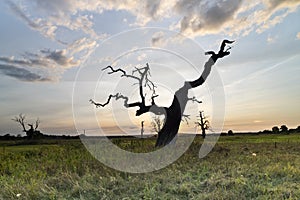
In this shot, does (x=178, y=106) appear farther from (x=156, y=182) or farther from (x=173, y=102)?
(x=156, y=182)

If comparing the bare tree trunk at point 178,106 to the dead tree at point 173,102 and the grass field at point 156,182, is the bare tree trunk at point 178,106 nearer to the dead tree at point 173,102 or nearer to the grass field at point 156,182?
the dead tree at point 173,102

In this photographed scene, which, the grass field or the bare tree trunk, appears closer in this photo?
the grass field

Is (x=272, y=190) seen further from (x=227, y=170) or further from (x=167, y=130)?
(x=167, y=130)

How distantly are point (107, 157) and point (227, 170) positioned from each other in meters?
3.09

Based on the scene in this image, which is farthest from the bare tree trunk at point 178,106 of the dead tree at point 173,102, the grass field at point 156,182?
the grass field at point 156,182

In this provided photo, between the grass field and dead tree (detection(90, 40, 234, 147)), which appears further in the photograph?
dead tree (detection(90, 40, 234, 147))

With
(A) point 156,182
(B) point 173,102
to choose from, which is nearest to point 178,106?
(B) point 173,102

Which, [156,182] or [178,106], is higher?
[178,106]

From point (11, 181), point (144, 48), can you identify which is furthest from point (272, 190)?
point (144, 48)

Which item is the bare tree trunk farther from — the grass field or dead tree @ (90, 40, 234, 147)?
the grass field

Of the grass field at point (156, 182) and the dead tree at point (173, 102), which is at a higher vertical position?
the dead tree at point (173, 102)

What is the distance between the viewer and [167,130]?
1286cm

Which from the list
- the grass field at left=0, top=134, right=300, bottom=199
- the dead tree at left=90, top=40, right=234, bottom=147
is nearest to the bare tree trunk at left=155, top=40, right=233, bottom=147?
the dead tree at left=90, top=40, right=234, bottom=147

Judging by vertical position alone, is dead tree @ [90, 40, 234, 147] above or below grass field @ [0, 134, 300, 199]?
above
